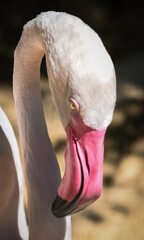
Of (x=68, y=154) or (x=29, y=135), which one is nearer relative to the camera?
(x=68, y=154)

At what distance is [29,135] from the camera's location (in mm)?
915

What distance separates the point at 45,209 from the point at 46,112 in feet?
2.32

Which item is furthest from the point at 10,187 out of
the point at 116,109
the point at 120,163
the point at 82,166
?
the point at 116,109

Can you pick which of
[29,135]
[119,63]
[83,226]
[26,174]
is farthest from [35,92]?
[119,63]

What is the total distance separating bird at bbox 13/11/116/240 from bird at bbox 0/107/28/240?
4.5 inches

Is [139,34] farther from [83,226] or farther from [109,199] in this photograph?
[83,226]

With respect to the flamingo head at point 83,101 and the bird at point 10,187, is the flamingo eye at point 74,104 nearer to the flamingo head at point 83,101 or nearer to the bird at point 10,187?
the flamingo head at point 83,101

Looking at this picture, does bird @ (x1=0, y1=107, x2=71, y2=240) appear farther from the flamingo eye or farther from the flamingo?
the flamingo eye

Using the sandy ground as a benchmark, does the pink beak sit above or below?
above

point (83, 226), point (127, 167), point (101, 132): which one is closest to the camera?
point (101, 132)

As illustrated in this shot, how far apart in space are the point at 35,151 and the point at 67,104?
227 mm

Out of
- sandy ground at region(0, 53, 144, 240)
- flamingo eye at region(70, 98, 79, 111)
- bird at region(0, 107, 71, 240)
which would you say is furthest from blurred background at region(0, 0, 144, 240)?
flamingo eye at region(70, 98, 79, 111)

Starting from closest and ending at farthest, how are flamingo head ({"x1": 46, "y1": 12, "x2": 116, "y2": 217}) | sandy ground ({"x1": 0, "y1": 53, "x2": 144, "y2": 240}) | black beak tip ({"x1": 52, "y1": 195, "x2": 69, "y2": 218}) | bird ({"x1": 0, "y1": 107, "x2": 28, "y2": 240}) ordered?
flamingo head ({"x1": 46, "y1": 12, "x2": 116, "y2": 217}) → black beak tip ({"x1": 52, "y1": 195, "x2": 69, "y2": 218}) → bird ({"x1": 0, "y1": 107, "x2": 28, "y2": 240}) → sandy ground ({"x1": 0, "y1": 53, "x2": 144, "y2": 240})

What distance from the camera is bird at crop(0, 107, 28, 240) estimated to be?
1040mm
